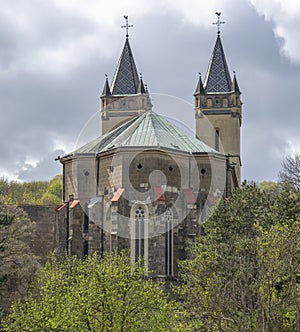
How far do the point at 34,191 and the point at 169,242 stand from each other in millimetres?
55088

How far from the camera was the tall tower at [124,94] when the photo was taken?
73.6 meters

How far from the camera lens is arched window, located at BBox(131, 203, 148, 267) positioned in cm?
4400

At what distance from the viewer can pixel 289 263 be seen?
28.0m

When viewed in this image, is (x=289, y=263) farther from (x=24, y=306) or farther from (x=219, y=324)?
(x=24, y=306)

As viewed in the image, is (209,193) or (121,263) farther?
(209,193)

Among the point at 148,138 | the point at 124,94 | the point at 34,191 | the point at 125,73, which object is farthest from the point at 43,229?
the point at 34,191

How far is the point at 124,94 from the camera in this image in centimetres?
7562

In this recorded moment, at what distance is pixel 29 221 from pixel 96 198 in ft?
12.9

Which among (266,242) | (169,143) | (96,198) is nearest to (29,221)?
(96,198)

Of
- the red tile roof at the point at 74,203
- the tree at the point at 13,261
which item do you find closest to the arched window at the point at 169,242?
the red tile roof at the point at 74,203

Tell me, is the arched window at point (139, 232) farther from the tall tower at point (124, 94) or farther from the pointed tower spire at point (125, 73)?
the pointed tower spire at point (125, 73)

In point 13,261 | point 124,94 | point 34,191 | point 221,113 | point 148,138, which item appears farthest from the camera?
point 34,191

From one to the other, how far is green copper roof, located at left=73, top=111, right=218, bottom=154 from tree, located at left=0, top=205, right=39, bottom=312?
7.21 meters

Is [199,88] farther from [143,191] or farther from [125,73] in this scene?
[143,191]
